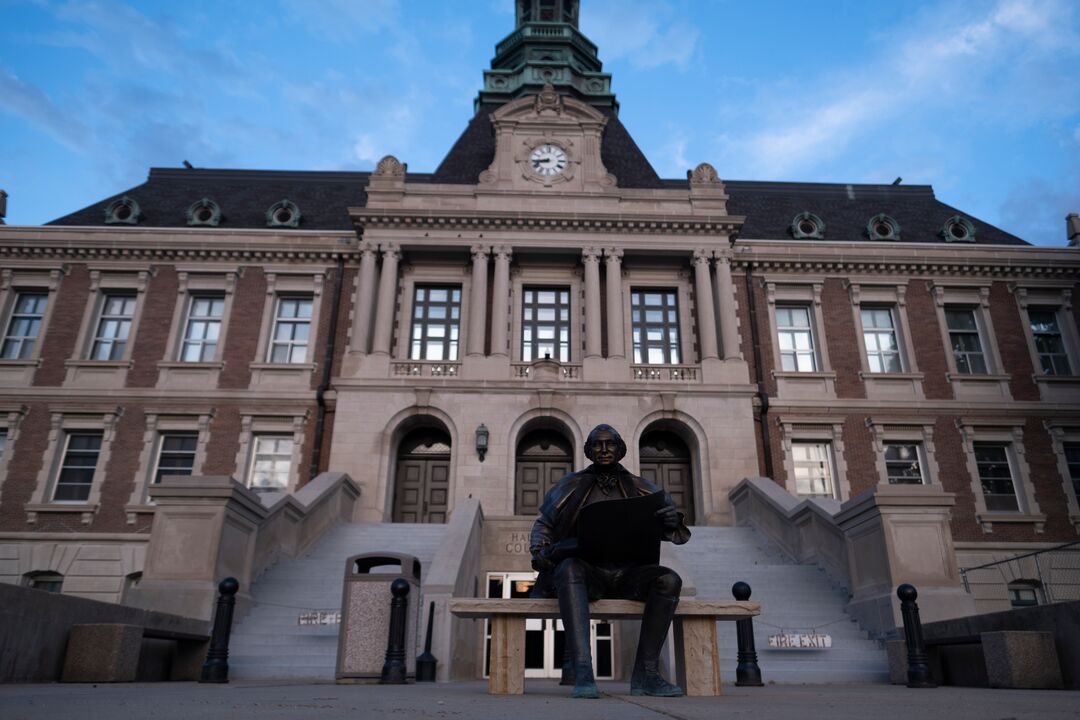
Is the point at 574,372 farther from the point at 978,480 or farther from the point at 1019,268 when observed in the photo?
the point at 1019,268

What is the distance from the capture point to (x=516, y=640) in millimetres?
6176

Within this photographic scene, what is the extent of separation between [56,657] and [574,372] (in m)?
16.3

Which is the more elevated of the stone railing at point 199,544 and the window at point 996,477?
the window at point 996,477

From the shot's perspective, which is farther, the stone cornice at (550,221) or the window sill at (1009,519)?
the stone cornice at (550,221)

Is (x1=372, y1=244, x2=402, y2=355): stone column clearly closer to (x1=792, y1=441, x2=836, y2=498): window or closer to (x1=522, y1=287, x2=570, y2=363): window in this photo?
(x1=522, y1=287, x2=570, y2=363): window

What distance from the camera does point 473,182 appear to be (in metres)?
26.9

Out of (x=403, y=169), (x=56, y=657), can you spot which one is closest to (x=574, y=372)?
(x=403, y=169)

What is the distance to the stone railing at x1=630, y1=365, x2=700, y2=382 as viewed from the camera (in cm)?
2244

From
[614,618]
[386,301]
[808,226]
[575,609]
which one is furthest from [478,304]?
[575,609]

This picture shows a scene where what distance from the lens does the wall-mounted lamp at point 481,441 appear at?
20.9 m

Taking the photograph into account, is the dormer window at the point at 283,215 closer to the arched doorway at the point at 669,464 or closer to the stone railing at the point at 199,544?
the stone railing at the point at 199,544

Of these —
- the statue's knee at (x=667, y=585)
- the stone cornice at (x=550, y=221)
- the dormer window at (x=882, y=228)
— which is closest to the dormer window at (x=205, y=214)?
the stone cornice at (x=550, y=221)

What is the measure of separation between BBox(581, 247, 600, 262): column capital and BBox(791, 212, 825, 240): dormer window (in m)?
7.92

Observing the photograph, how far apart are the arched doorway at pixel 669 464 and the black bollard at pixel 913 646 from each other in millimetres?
13272
